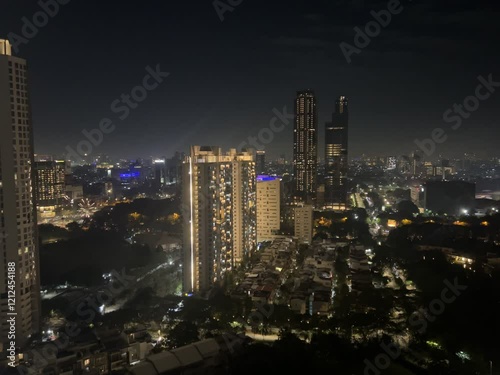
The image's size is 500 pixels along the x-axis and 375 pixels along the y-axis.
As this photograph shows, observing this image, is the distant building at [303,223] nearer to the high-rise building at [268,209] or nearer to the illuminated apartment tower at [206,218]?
the high-rise building at [268,209]

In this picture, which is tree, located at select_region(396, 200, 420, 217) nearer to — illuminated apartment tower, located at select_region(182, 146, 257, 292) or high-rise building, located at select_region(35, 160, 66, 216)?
illuminated apartment tower, located at select_region(182, 146, 257, 292)

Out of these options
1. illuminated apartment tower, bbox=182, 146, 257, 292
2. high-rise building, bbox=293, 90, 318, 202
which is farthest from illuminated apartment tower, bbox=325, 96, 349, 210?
illuminated apartment tower, bbox=182, 146, 257, 292

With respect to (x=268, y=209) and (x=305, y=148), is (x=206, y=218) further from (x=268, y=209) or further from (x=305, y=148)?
(x=305, y=148)

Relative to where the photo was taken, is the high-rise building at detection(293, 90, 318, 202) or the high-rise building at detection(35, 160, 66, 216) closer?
the high-rise building at detection(35, 160, 66, 216)

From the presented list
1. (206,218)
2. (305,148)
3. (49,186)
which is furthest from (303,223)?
(49,186)

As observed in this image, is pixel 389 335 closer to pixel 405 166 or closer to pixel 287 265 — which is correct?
pixel 287 265

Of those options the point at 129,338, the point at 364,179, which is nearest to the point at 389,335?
the point at 129,338
